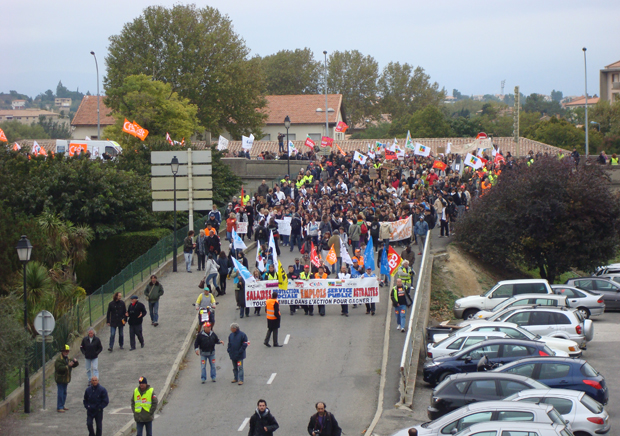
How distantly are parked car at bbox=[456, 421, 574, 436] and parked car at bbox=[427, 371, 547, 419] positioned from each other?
318cm

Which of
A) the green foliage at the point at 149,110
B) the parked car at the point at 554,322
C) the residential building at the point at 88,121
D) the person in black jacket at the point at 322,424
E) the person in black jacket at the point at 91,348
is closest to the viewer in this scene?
the person in black jacket at the point at 322,424

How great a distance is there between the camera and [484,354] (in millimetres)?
17969

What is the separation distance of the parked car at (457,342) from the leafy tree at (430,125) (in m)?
66.9

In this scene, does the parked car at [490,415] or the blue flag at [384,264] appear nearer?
the parked car at [490,415]

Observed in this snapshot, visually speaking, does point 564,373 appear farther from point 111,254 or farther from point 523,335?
point 111,254

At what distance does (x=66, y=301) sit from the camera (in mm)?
22828

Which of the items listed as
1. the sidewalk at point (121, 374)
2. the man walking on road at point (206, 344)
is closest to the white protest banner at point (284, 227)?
the sidewalk at point (121, 374)

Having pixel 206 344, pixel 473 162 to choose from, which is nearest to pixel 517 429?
pixel 206 344

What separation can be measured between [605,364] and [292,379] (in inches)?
336

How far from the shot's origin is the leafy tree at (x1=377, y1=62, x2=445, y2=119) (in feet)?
380

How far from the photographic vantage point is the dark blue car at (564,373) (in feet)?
50.1

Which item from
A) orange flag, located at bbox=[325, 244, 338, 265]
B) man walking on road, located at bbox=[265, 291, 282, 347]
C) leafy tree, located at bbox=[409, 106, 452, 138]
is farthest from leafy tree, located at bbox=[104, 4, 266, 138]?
man walking on road, located at bbox=[265, 291, 282, 347]

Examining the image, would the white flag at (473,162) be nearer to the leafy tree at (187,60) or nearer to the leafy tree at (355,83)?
the leafy tree at (187,60)

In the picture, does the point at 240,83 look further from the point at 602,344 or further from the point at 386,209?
the point at 602,344
